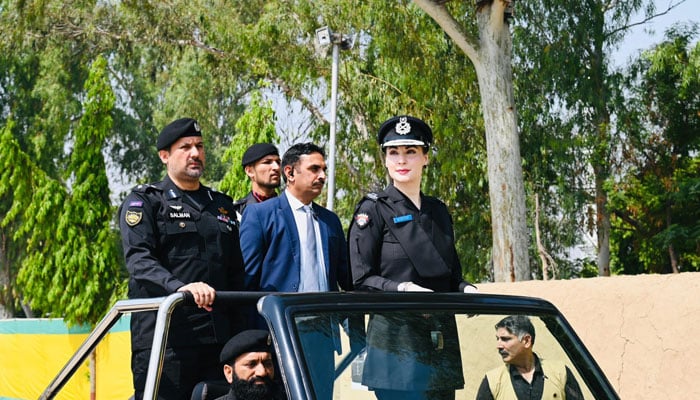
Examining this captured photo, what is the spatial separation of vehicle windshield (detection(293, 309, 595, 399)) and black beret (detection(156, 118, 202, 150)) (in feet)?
6.22

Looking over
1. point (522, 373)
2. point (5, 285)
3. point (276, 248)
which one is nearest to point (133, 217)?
point (276, 248)

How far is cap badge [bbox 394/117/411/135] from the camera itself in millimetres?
4312

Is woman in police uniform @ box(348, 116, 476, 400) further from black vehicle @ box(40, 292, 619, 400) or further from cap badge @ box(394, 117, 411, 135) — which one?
black vehicle @ box(40, 292, 619, 400)

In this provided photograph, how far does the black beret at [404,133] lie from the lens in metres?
4.30

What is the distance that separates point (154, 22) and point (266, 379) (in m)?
25.0

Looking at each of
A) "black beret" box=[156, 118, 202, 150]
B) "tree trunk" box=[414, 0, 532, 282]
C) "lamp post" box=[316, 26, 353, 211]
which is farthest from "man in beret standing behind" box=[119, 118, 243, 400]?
"lamp post" box=[316, 26, 353, 211]

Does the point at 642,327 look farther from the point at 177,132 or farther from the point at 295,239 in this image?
the point at 177,132

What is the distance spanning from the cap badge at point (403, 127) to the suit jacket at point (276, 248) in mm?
594

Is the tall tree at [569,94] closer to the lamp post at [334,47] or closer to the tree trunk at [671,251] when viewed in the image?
the tree trunk at [671,251]

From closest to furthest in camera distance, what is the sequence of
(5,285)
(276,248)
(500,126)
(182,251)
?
(182,251) < (276,248) < (500,126) < (5,285)

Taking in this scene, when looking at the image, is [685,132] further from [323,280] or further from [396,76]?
[323,280]

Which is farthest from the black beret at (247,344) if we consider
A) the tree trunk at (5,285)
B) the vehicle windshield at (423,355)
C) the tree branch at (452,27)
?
the tree trunk at (5,285)

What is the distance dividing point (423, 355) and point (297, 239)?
186 centimetres

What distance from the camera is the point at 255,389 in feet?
9.67
